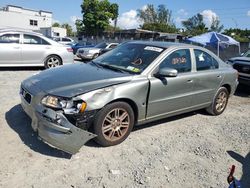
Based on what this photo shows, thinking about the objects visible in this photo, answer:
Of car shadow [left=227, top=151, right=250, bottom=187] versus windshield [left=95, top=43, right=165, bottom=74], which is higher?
windshield [left=95, top=43, right=165, bottom=74]

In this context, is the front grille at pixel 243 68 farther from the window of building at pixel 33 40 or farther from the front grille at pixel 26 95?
the front grille at pixel 26 95

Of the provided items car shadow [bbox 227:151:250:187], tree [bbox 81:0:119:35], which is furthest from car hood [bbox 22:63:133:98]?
tree [bbox 81:0:119:35]

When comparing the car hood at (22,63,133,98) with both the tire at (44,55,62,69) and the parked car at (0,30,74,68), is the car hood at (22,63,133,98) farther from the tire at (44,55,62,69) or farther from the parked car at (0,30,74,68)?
the tire at (44,55,62,69)

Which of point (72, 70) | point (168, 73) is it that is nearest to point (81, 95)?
point (72, 70)

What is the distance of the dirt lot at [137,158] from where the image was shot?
130 inches

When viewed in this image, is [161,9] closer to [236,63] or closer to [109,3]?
[109,3]

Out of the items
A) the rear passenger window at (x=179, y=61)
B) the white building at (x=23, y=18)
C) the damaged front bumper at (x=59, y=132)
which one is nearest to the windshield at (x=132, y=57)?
the rear passenger window at (x=179, y=61)

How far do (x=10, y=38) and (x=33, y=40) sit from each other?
750mm

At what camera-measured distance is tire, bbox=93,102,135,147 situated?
386 cm

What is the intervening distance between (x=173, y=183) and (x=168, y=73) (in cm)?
177

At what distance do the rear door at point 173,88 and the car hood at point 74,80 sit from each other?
1.90 ft

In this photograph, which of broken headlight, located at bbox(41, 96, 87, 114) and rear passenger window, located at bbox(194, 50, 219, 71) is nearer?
broken headlight, located at bbox(41, 96, 87, 114)

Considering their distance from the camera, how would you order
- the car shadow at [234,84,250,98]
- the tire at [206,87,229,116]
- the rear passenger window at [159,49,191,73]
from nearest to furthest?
the rear passenger window at [159,49,191,73] < the tire at [206,87,229,116] < the car shadow at [234,84,250,98]

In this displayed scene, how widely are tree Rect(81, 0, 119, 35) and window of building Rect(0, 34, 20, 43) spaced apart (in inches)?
1546
